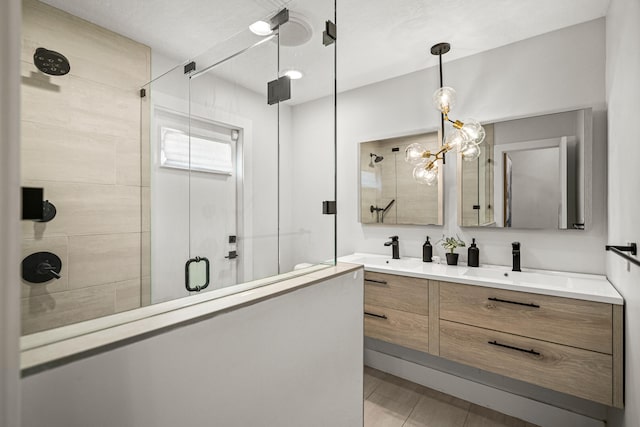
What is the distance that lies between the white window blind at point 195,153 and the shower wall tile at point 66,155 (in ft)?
0.37

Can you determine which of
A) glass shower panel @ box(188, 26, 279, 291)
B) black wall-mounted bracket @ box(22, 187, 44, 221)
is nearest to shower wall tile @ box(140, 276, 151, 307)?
glass shower panel @ box(188, 26, 279, 291)

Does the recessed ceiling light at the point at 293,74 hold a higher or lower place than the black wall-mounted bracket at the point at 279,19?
lower

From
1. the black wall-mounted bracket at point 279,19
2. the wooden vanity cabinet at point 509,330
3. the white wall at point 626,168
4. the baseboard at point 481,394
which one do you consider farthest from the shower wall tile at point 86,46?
the baseboard at point 481,394

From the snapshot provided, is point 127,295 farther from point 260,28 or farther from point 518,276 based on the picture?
point 518,276

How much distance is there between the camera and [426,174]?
2.33 meters

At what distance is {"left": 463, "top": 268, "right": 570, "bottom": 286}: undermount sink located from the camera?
177 centimetres

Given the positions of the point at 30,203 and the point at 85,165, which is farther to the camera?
the point at 85,165

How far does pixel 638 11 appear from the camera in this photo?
1.05 m

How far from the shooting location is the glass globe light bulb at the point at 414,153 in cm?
234

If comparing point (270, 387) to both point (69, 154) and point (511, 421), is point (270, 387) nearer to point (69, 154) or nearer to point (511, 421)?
point (69, 154)

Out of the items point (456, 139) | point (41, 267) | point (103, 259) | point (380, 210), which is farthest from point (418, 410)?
point (41, 267)

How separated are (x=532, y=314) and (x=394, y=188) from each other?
1312mm

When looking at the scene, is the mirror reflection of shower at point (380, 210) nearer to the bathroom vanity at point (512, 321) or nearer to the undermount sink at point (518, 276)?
the bathroom vanity at point (512, 321)

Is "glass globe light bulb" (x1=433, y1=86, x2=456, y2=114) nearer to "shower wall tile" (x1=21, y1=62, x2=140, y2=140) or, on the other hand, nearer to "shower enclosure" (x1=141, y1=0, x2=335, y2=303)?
"shower enclosure" (x1=141, y1=0, x2=335, y2=303)
